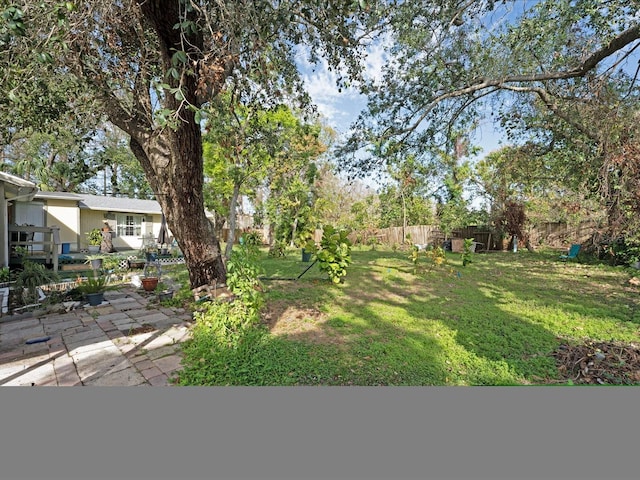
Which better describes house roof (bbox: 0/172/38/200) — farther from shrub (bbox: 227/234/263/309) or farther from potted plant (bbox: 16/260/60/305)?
shrub (bbox: 227/234/263/309)

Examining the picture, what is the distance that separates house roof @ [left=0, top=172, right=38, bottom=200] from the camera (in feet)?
20.3

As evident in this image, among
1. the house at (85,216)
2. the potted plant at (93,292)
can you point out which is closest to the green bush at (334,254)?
the potted plant at (93,292)

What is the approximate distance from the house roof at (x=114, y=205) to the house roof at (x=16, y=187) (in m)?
5.70

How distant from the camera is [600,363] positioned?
8.92 feet

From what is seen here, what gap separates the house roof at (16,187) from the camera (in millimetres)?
6184

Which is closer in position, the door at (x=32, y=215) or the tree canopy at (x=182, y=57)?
the tree canopy at (x=182, y=57)

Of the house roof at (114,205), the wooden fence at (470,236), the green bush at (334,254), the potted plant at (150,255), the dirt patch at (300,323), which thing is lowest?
the dirt patch at (300,323)

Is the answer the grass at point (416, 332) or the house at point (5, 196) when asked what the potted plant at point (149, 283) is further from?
the house at point (5, 196)

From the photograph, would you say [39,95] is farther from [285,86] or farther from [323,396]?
[323,396]

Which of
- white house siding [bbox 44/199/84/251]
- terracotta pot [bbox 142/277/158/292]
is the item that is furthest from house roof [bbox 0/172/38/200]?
white house siding [bbox 44/199/84/251]

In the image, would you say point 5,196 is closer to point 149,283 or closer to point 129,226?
point 149,283

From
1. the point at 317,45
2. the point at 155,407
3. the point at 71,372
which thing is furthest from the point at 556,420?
the point at 317,45

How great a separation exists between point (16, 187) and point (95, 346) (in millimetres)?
6763

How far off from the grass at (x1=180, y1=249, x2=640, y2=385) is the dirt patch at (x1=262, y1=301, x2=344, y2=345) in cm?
1
